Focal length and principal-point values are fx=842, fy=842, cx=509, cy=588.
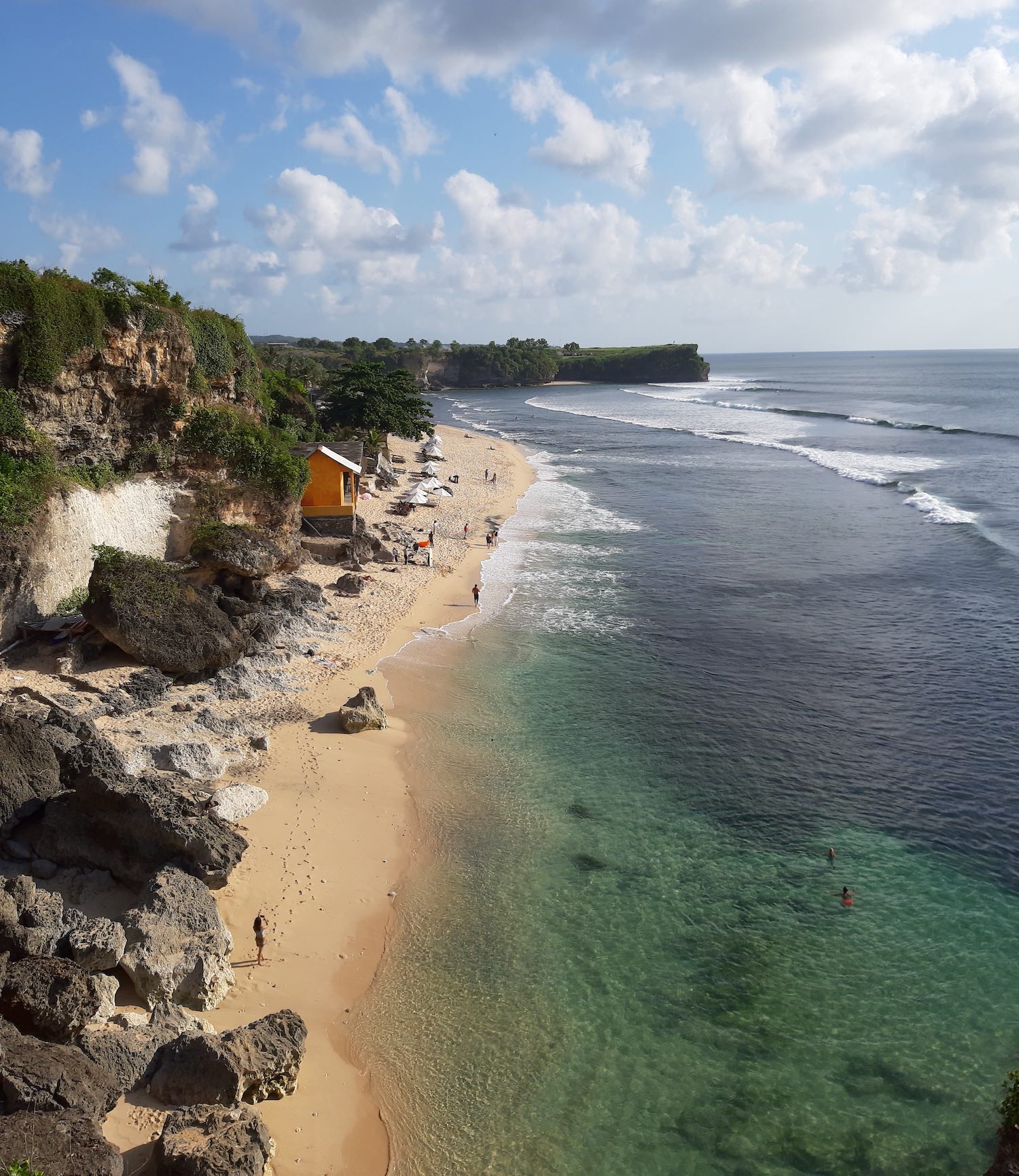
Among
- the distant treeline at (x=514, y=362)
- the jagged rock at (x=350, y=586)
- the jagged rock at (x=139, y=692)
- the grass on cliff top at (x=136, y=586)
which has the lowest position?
the jagged rock at (x=139, y=692)

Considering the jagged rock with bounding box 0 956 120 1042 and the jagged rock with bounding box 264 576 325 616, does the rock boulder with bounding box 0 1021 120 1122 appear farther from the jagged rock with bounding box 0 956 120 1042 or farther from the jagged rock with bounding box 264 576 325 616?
the jagged rock with bounding box 264 576 325 616

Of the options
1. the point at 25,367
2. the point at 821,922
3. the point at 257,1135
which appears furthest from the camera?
the point at 25,367

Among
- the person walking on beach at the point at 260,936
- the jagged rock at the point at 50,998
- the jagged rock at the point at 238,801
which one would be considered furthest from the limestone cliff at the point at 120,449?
the jagged rock at the point at 50,998

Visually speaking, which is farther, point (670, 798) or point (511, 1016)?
point (670, 798)

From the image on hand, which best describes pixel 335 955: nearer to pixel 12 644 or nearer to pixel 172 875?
pixel 172 875

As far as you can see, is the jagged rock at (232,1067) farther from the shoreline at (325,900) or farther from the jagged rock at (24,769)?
the jagged rock at (24,769)

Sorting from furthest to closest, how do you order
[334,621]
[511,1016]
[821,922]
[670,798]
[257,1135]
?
[334,621]
[670,798]
[821,922]
[511,1016]
[257,1135]

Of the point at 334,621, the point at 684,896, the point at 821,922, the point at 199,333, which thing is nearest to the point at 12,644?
the point at 334,621
